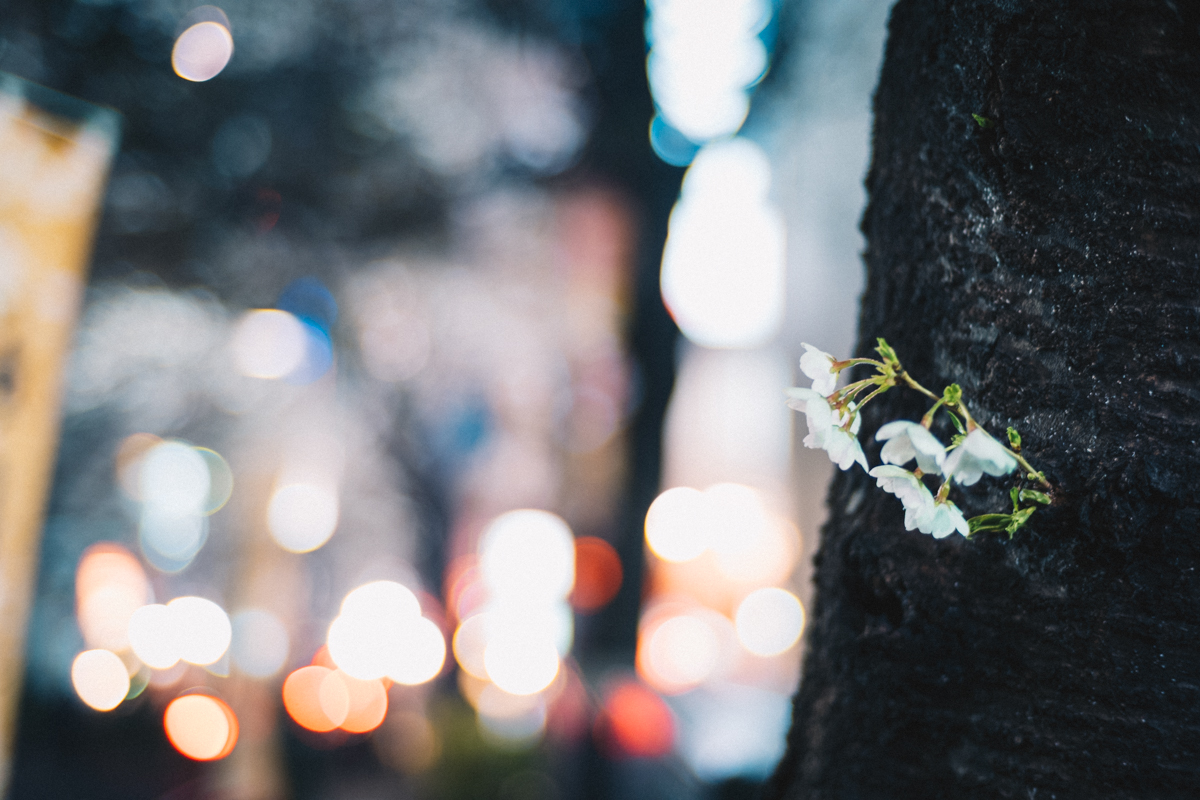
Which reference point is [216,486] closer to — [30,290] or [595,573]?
[595,573]

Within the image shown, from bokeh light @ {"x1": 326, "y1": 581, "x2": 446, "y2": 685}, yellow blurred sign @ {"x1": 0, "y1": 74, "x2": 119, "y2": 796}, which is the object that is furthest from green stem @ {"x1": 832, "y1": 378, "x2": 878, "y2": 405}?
bokeh light @ {"x1": 326, "y1": 581, "x2": 446, "y2": 685}

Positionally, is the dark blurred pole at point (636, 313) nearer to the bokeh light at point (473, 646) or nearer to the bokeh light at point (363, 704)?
the bokeh light at point (473, 646)

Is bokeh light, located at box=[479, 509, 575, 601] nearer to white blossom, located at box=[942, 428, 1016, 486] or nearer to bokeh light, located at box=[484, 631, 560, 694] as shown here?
bokeh light, located at box=[484, 631, 560, 694]


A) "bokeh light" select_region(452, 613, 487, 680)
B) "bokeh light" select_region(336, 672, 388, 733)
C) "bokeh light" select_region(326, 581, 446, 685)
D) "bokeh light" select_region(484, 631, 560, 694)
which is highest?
"bokeh light" select_region(484, 631, 560, 694)

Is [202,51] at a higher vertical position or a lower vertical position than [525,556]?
higher

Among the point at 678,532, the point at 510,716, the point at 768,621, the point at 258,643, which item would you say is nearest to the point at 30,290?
the point at 258,643
